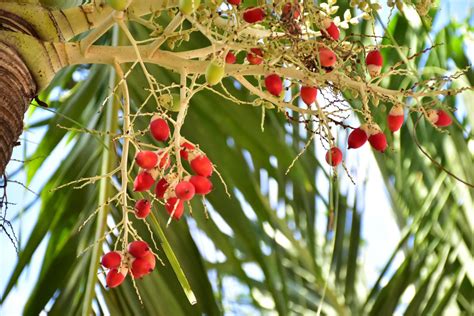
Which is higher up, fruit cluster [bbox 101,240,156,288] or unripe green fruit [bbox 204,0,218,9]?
Answer: unripe green fruit [bbox 204,0,218,9]

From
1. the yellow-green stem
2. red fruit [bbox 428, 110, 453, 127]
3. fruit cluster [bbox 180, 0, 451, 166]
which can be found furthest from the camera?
the yellow-green stem

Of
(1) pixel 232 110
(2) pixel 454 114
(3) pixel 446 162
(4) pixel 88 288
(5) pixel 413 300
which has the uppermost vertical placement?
(1) pixel 232 110

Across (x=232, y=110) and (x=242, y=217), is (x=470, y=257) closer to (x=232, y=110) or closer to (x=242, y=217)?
(x=242, y=217)

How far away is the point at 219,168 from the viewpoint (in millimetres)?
1602

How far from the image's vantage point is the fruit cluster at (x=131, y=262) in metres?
0.96

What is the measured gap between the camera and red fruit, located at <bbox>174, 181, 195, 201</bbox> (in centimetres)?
88

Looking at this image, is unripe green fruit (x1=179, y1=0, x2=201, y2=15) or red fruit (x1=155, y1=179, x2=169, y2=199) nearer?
unripe green fruit (x1=179, y1=0, x2=201, y2=15)

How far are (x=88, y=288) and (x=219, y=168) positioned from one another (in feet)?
1.18

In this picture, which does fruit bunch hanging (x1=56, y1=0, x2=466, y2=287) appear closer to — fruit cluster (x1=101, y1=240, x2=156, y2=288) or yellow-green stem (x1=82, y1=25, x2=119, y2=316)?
fruit cluster (x1=101, y1=240, x2=156, y2=288)

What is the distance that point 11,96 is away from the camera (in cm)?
87

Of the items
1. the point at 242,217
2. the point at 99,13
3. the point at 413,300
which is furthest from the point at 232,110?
the point at 99,13

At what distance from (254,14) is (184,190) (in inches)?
9.3

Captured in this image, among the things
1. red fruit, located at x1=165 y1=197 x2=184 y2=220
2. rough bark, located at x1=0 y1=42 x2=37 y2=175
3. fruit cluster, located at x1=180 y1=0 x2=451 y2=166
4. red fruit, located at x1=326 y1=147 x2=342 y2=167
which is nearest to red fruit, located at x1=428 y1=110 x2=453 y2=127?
fruit cluster, located at x1=180 y1=0 x2=451 y2=166

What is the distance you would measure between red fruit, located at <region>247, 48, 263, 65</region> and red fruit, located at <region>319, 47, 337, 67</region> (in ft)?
0.30
